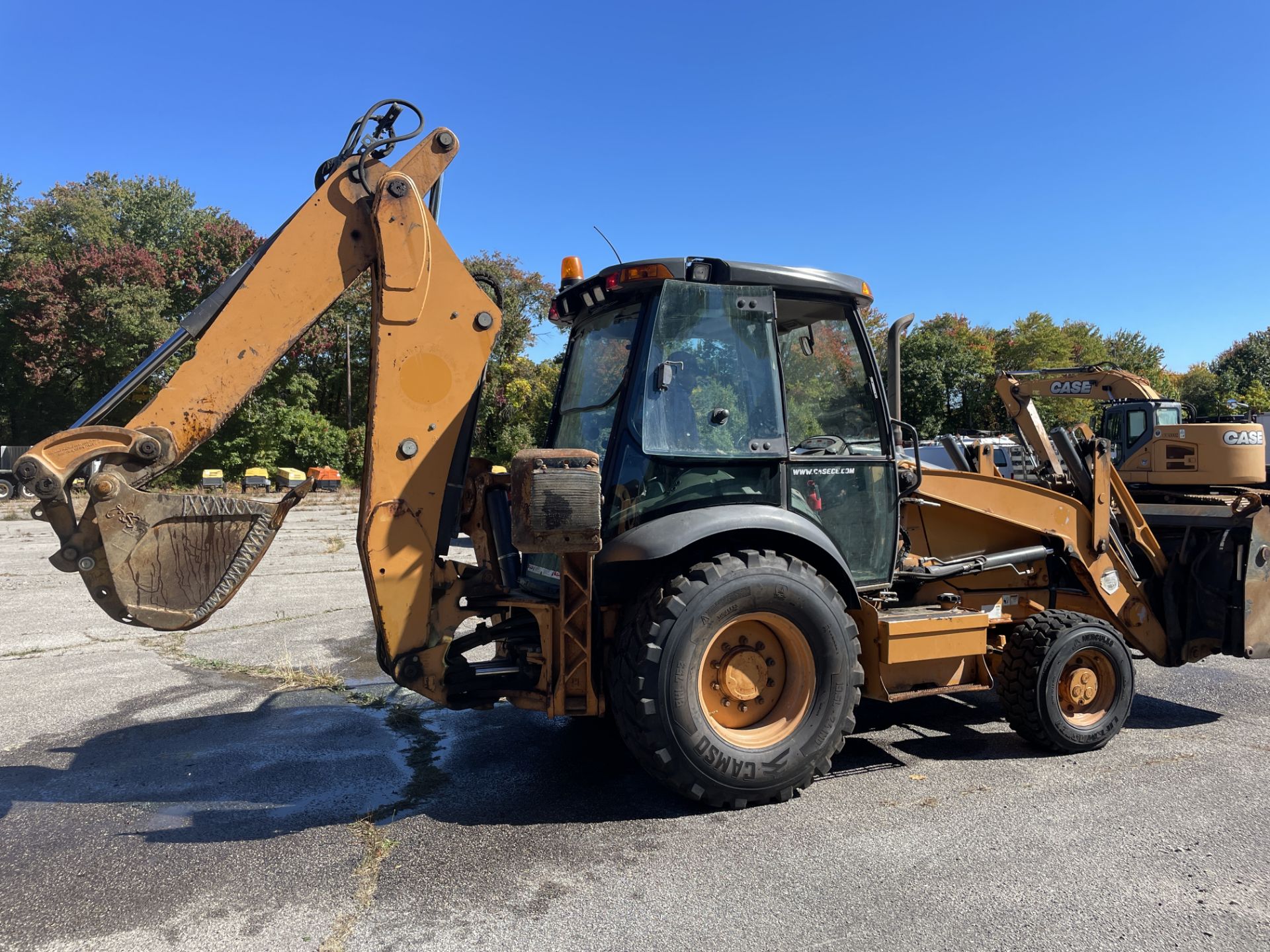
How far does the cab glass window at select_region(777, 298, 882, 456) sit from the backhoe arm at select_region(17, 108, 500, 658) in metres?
1.64

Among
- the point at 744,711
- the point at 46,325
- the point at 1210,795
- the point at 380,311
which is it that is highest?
the point at 46,325

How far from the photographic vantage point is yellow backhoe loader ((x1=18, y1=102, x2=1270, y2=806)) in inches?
141

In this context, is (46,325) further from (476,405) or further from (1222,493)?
(1222,493)

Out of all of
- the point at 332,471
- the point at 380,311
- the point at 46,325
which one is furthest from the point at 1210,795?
the point at 46,325

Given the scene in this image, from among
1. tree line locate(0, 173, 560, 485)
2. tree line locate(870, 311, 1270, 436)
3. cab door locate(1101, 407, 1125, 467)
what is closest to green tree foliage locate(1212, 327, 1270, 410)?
tree line locate(870, 311, 1270, 436)

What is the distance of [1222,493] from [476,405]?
578 cm

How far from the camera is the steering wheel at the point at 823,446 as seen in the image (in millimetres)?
4391

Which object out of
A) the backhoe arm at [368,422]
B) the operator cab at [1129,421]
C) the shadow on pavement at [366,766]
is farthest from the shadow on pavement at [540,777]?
the operator cab at [1129,421]

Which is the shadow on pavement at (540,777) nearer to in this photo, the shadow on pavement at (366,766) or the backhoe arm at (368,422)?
the shadow on pavement at (366,766)

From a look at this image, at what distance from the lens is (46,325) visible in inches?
1176

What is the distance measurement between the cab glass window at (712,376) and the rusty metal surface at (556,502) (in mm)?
542

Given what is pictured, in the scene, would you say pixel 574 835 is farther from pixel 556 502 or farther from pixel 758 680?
pixel 556 502

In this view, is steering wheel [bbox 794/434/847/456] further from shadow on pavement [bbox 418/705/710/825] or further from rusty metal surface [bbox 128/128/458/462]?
rusty metal surface [bbox 128/128/458/462]

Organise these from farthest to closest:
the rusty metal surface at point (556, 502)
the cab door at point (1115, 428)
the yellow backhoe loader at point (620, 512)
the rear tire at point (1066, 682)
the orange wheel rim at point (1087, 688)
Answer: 1. the cab door at point (1115, 428)
2. the orange wheel rim at point (1087, 688)
3. the rear tire at point (1066, 682)
4. the yellow backhoe loader at point (620, 512)
5. the rusty metal surface at point (556, 502)
